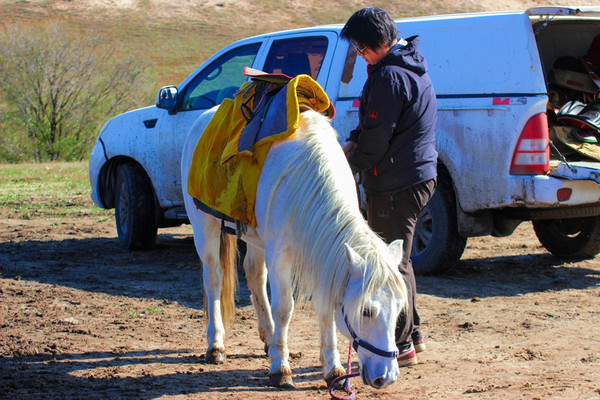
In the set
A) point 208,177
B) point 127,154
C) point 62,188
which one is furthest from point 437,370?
point 62,188

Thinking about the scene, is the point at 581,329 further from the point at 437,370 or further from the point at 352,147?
the point at 352,147

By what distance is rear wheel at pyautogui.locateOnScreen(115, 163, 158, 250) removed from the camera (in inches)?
299

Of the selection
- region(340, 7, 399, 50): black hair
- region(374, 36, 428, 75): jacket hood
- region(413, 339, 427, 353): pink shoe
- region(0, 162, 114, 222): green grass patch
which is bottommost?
region(0, 162, 114, 222): green grass patch

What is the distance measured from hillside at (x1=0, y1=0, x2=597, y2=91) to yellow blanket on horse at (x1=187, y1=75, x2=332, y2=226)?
138ft

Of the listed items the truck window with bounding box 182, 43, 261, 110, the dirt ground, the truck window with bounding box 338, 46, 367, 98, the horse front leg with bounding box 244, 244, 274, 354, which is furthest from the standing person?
the truck window with bounding box 182, 43, 261, 110

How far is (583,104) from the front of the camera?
6402 mm

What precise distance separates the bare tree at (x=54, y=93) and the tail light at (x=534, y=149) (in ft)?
60.1

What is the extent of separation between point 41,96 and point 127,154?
1734cm

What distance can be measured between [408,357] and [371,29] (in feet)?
6.22

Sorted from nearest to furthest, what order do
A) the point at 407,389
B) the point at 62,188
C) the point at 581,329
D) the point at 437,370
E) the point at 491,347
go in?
the point at 407,389
the point at 437,370
the point at 491,347
the point at 581,329
the point at 62,188

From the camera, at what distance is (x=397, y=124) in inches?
152

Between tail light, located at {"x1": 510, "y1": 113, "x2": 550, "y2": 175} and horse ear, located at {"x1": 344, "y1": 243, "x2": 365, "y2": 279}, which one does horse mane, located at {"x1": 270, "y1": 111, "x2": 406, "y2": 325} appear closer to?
horse ear, located at {"x1": 344, "y1": 243, "x2": 365, "y2": 279}

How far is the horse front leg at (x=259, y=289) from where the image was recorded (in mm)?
4430

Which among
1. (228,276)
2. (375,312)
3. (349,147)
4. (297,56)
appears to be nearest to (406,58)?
(349,147)
